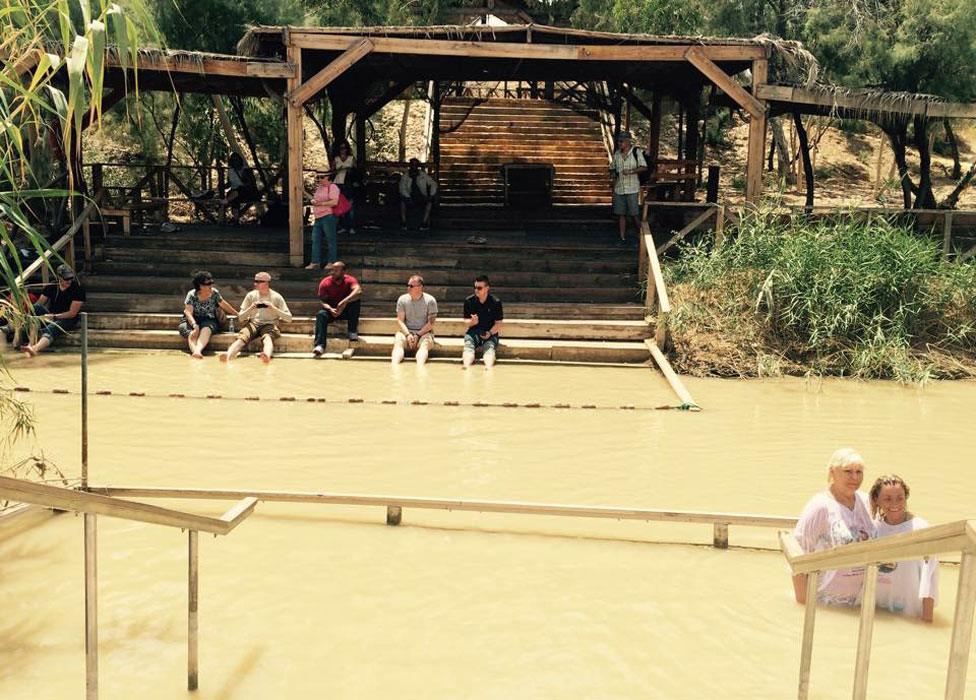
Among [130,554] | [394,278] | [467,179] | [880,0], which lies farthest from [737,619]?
[880,0]

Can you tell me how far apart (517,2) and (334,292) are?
16008mm

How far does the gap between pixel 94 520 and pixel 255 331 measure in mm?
9040

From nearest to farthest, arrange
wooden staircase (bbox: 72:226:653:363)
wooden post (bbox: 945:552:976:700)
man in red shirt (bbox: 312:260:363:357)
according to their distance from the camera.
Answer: wooden post (bbox: 945:552:976:700), man in red shirt (bbox: 312:260:363:357), wooden staircase (bbox: 72:226:653:363)

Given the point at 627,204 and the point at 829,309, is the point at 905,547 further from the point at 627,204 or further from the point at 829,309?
the point at 627,204

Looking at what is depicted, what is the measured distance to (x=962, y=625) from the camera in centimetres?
190

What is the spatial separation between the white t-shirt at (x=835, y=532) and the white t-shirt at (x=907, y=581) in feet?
0.31

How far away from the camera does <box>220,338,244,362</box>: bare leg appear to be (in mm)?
11469

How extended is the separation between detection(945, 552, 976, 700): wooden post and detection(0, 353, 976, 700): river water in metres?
2.34

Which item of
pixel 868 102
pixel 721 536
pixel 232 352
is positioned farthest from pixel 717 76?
pixel 721 536

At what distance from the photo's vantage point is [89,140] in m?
25.3

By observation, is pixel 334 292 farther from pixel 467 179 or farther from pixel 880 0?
pixel 880 0

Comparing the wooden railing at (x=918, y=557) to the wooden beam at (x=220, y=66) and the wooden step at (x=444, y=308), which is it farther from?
the wooden beam at (x=220, y=66)

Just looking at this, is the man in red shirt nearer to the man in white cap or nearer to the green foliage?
the man in white cap

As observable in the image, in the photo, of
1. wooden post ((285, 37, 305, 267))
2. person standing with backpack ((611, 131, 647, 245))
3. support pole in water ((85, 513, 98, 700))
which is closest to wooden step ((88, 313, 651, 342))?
wooden post ((285, 37, 305, 267))
